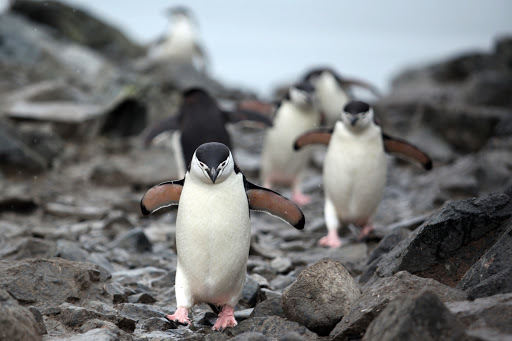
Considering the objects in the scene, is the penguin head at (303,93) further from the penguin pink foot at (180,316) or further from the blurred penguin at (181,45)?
the blurred penguin at (181,45)

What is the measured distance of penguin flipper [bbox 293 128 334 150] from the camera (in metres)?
6.44

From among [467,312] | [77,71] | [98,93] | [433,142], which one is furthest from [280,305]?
[77,71]

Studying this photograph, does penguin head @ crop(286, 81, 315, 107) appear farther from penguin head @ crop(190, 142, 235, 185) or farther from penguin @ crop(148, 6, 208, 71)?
penguin @ crop(148, 6, 208, 71)

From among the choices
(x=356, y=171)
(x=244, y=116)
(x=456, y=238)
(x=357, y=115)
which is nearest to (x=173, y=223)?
(x=244, y=116)

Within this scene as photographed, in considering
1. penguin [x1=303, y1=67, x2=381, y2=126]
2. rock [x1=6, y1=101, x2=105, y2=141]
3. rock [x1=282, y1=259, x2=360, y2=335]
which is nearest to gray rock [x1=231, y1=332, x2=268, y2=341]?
rock [x1=282, y1=259, x2=360, y2=335]

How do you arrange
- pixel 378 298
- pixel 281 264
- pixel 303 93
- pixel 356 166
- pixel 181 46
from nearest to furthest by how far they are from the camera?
pixel 378 298 < pixel 281 264 < pixel 356 166 < pixel 303 93 < pixel 181 46

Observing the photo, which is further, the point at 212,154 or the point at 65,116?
the point at 65,116

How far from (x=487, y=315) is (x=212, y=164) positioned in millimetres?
1648

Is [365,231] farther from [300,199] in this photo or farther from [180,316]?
[180,316]

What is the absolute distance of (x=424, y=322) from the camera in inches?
106

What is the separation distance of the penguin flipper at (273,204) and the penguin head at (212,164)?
280 mm

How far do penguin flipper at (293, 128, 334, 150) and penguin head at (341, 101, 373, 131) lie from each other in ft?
1.37

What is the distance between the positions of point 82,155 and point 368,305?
6978 millimetres

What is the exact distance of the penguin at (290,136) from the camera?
324 inches
